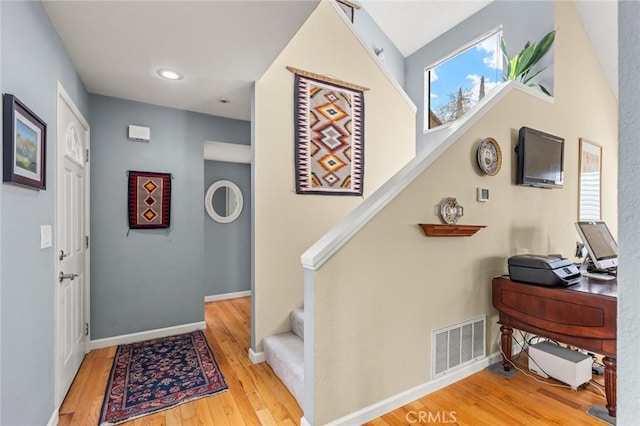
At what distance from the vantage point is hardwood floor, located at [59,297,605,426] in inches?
73.0

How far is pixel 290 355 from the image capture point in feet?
7.45

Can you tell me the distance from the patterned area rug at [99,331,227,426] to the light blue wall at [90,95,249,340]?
341mm

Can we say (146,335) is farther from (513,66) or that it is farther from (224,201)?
(513,66)

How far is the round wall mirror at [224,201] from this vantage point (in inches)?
171

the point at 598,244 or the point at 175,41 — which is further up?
the point at 175,41

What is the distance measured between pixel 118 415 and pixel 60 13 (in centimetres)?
239

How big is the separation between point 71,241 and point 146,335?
1.26 meters

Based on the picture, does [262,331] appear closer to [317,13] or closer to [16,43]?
[16,43]

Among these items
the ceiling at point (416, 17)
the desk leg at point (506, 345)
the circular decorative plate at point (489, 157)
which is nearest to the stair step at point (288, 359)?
the desk leg at point (506, 345)

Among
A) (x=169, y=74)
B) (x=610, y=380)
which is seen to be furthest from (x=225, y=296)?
(x=610, y=380)

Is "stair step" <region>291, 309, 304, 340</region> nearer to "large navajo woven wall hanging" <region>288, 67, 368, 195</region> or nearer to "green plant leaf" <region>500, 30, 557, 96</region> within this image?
"large navajo woven wall hanging" <region>288, 67, 368, 195</region>

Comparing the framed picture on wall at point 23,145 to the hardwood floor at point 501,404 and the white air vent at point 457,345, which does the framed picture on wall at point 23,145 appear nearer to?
the hardwood floor at point 501,404

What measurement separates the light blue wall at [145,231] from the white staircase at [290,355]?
1192mm

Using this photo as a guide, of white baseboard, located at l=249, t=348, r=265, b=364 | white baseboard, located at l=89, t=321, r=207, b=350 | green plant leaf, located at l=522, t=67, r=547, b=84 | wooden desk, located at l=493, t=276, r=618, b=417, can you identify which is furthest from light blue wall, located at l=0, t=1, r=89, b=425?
green plant leaf, located at l=522, t=67, r=547, b=84
